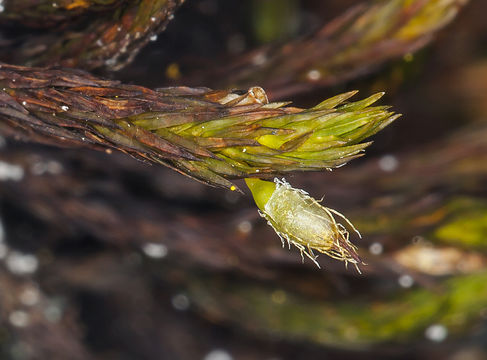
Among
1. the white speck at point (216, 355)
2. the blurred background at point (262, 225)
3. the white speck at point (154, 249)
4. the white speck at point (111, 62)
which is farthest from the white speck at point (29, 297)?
the white speck at point (111, 62)

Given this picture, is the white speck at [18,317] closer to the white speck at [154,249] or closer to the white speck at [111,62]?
the white speck at [154,249]

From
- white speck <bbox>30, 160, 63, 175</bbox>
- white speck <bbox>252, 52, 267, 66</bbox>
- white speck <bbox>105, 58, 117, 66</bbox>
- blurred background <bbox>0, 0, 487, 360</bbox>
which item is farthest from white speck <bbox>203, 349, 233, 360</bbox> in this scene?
white speck <bbox>105, 58, 117, 66</bbox>

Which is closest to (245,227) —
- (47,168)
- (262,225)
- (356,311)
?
(262,225)

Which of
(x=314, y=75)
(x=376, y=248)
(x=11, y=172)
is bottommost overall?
(x=376, y=248)

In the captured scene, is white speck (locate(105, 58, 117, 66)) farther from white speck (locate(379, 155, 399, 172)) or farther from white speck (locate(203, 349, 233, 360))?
white speck (locate(203, 349, 233, 360))

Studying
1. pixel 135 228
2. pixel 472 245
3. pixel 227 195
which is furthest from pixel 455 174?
pixel 135 228

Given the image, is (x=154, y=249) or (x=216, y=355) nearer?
(x=154, y=249)

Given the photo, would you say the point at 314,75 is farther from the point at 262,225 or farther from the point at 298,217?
the point at 298,217
